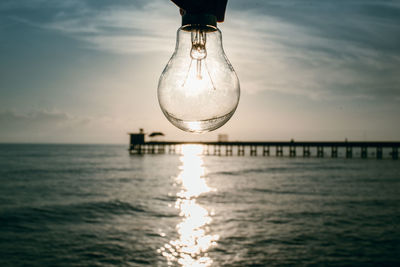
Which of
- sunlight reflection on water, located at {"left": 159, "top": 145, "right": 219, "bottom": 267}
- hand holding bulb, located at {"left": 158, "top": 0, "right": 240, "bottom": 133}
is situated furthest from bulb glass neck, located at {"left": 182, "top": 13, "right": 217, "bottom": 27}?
sunlight reflection on water, located at {"left": 159, "top": 145, "right": 219, "bottom": 267}

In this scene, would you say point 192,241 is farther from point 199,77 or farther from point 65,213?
point 199,77

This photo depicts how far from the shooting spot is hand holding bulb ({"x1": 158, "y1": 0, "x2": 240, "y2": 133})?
981 mm

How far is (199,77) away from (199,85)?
0.03 m

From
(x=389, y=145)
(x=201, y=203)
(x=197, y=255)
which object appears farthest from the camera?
(x=389, y=145)

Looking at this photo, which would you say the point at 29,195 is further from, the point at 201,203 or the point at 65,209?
the point at 201,203

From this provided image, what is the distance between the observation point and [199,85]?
98 cm

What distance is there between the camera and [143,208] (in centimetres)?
1780

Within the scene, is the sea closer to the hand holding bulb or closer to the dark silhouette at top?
the hand holding bulb

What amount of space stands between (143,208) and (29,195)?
35.2 ft

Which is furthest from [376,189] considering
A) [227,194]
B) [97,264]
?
[97,264]

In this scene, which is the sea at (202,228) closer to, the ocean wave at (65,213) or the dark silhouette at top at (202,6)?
the ocean wave at (65,213)

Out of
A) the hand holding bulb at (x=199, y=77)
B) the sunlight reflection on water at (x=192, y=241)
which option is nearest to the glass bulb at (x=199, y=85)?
the hand holding bulb at (x=199, y=77)

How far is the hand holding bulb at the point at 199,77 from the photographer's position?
0.98m

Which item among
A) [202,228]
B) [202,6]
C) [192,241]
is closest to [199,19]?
[202,6]
